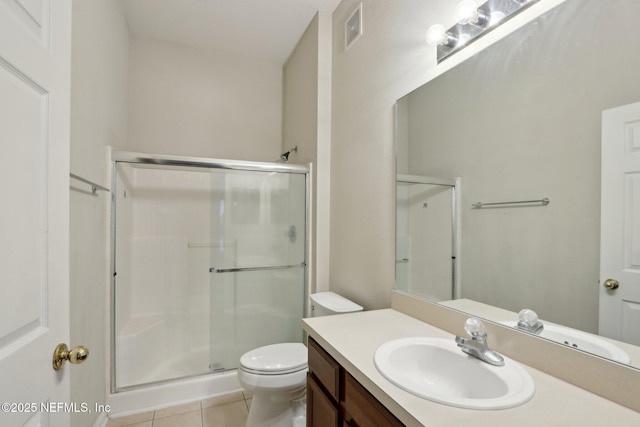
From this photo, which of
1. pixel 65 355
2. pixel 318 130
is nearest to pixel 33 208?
pixel 65 355

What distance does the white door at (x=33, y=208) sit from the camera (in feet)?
Answer: 1.92

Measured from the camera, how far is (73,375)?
1250 mm

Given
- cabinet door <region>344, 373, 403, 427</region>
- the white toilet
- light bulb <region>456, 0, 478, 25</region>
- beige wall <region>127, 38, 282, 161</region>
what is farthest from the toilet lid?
beige wall <region>127, 38, 282, 161</region>

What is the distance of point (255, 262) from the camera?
7.42 feet

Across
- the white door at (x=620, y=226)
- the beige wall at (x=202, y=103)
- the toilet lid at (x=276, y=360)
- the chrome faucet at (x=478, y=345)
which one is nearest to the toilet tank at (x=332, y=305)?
the toilet lid at (x=276, y=360)

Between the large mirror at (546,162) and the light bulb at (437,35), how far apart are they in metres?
0.14

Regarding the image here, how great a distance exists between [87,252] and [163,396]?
117cm

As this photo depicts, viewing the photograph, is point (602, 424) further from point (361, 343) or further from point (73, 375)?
point (73, 375)

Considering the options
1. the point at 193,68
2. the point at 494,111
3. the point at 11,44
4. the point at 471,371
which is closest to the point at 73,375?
the point at 11,44

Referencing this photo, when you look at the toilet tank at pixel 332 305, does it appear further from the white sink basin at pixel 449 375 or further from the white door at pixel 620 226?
the white door at pixel 620 226

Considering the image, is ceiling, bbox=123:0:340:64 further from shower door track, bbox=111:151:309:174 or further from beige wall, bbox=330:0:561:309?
shower door track, bbox=111:151:309:174

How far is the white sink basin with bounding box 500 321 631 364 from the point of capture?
2.33ft

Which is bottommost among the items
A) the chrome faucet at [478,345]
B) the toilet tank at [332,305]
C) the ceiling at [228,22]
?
the toilet tank at [332,305]

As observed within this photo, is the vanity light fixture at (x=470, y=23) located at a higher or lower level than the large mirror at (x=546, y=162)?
higher
